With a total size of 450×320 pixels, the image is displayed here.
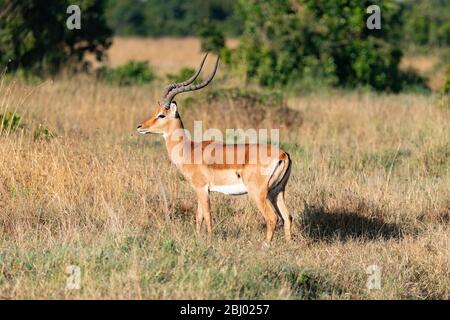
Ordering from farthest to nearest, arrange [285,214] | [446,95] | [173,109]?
[446,95]
[173,109]
[285,214]

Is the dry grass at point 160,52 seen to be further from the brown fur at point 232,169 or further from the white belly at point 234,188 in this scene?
the white belly at point 234,188

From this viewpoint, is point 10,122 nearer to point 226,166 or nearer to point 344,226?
point 226,166

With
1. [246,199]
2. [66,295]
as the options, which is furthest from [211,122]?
[66,295]

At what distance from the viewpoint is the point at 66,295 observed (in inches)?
215

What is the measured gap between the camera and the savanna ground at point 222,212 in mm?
5832

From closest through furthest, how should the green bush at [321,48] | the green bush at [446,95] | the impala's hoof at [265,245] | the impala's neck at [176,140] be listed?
the impala's hoof at [265,245] < the impala's neck at [176,140] < the green bush at [446,95] < the green bush at [321,48]

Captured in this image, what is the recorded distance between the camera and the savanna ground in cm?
583

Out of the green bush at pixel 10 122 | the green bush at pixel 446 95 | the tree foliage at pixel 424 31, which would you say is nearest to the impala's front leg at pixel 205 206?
the green bush at pixel 10 122

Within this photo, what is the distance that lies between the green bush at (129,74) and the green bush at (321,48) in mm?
1989

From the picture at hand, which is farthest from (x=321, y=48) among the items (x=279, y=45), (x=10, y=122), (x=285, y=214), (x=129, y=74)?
(x=285, y=214)

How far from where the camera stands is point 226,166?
7.15 m

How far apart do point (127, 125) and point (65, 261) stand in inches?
267

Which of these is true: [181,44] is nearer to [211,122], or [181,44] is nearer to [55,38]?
[55,38]

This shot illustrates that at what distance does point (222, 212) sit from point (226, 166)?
3.62ft
